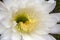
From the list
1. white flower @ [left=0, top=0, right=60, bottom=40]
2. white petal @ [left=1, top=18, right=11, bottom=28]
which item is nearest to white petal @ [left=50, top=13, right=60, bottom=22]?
white flower @ [left=0, top=0, right=60, bottom=40]

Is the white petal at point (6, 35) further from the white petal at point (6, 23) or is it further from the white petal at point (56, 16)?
the white petal at point (56, 16)

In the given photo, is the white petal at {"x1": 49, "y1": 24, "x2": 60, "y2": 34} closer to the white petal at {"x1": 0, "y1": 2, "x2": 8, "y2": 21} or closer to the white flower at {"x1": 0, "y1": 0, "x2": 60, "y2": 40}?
the white flower at {"x1": 0, "y1": 0, "x2": 60, "y2": 40}

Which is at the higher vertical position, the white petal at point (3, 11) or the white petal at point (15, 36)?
the white petal at point (3, 11)

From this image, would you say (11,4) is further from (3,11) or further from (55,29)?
(55,29)

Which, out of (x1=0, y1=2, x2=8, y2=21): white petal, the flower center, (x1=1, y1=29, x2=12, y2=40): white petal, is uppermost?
(x1=0, y1=2, x2=8, y2=21): white petal

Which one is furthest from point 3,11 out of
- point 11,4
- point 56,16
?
point 56,16

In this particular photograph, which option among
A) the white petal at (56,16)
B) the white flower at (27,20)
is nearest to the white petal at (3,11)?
the white flower at (27,20)

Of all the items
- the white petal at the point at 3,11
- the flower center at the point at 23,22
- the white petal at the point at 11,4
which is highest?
the white petal at the point at 11,4
